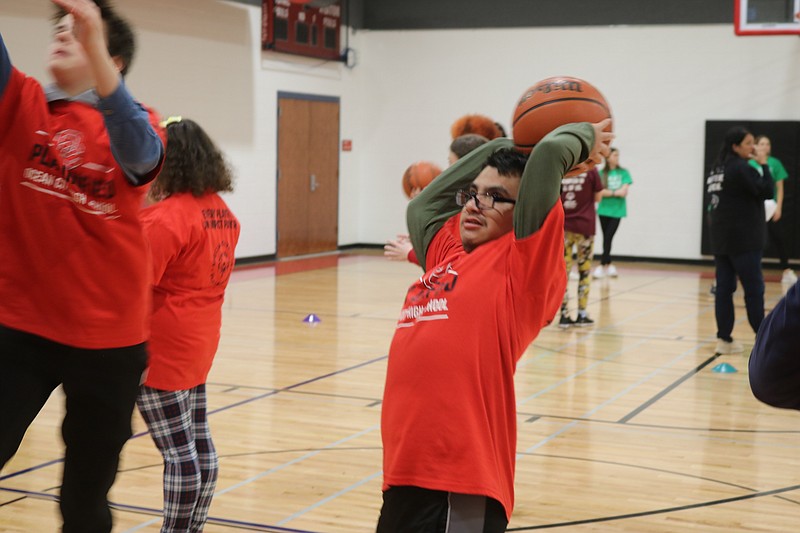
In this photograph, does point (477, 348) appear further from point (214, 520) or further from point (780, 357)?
point (214, 520)

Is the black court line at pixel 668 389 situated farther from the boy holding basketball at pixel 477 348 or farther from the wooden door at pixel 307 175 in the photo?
the wooden door at pixel 307 175

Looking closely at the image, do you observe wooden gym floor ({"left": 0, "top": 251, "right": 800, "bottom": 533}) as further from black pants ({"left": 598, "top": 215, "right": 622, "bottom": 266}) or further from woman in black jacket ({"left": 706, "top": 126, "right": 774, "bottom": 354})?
black pants ({"left": 598, "top": 215, "right": 622, "bottom": 266})

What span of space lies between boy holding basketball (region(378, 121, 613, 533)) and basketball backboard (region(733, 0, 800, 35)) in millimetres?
10897

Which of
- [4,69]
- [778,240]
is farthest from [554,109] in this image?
[778,240]

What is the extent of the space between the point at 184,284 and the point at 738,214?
5.89 metres

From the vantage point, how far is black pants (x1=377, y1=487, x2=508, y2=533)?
262 cm

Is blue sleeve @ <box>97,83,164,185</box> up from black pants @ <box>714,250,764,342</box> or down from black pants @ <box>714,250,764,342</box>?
up

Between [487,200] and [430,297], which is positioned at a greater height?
[487,200]

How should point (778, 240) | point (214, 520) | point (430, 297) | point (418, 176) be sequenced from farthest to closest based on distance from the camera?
point (778, 240)
point (418, 176)
point (214, 520)
point (430, 297)

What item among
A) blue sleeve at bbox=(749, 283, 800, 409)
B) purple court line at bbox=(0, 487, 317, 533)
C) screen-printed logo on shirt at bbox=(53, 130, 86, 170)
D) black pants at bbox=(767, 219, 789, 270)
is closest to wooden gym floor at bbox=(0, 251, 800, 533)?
purple court line at bbox=(0, 487, 317, 533)

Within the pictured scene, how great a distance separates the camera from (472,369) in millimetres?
2678

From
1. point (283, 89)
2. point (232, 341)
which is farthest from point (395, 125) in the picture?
point (232, 341)

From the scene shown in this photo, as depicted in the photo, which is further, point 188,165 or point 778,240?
point 778,240

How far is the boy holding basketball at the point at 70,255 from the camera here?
259 cm
